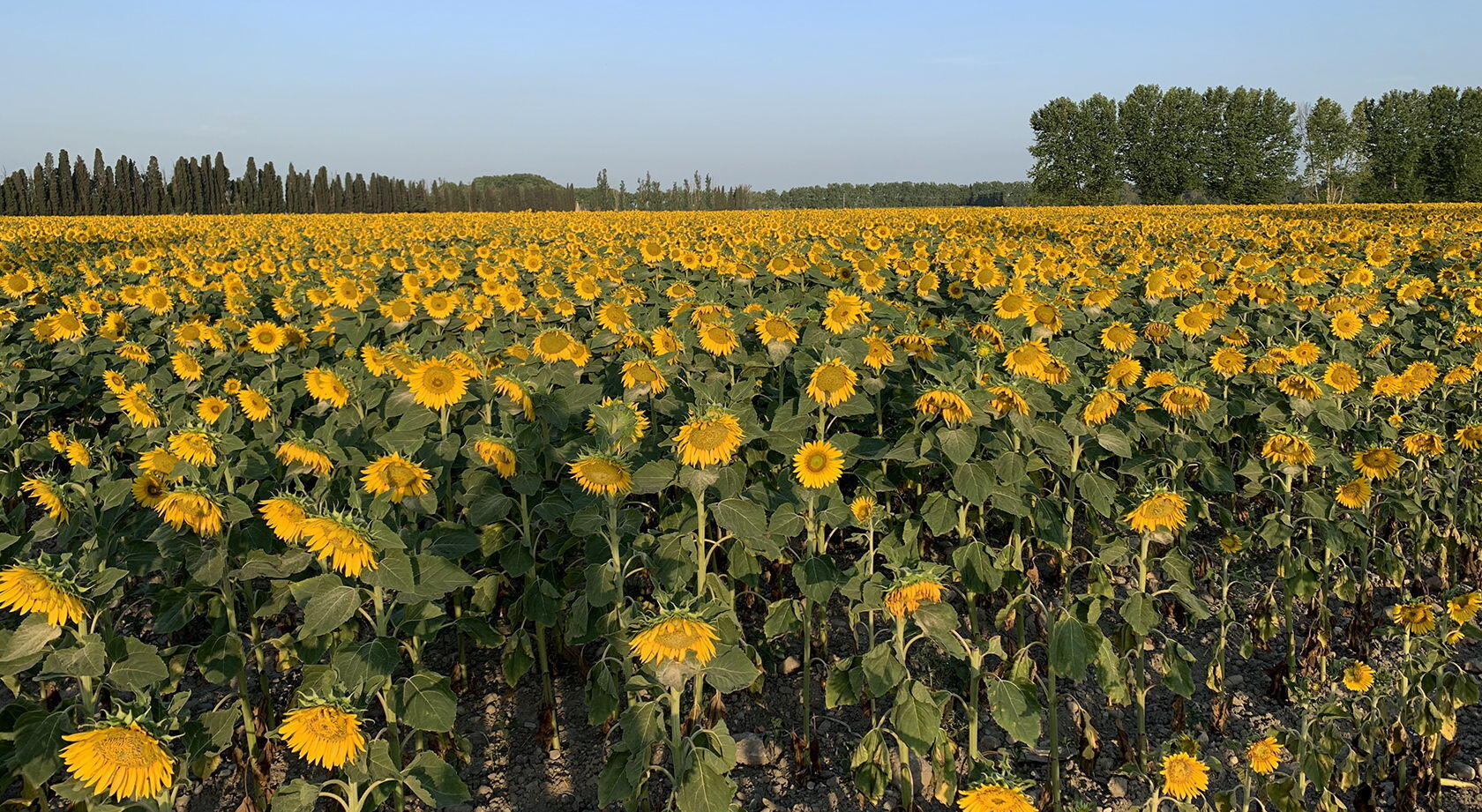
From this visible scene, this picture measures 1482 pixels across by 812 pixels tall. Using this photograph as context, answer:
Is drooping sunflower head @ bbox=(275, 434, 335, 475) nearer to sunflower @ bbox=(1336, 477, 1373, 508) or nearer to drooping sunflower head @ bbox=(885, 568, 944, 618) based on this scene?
drooping sunflower head @ bbox=(885, 568, 944, 618)

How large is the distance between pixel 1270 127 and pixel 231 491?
84.4 meters

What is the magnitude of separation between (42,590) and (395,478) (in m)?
0.87

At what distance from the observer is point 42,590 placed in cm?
199

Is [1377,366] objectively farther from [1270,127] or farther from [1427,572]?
[1270,127]

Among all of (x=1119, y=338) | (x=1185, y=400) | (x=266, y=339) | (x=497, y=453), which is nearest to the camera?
(x=497, y=453)

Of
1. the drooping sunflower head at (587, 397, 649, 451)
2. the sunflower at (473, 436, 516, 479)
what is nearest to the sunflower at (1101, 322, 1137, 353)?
the drooping sunflower head at (587, 397, 649, 451)

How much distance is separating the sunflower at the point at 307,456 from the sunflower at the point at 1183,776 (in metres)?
2.73

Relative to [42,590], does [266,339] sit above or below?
above

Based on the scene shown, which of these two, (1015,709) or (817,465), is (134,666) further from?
(1015,709)

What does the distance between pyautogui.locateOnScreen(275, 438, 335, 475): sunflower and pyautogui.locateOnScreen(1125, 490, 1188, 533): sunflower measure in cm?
272

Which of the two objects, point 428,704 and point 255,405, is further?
point 255,405

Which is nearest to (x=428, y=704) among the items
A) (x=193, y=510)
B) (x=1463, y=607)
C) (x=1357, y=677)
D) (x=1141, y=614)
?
(x=193, y=510)

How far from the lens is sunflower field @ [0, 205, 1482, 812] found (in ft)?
7.62

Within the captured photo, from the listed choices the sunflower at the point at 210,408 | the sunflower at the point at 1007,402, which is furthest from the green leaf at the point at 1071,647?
the sunflower at the point at 210,408
